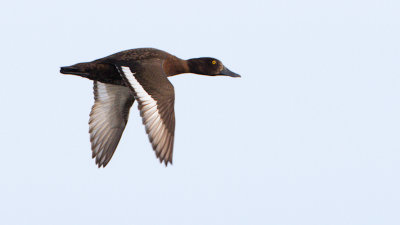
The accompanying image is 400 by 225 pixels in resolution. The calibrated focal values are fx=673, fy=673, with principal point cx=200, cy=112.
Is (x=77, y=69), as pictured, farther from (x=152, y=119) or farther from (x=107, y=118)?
(x=152, y=119)

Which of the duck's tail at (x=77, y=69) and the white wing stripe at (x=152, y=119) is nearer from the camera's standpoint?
the white wing stripe at (x=152, y=119)

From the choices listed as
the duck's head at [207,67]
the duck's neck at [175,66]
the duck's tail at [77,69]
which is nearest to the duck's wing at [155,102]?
the duck's tail at [77,69]

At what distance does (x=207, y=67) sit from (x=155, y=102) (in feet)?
8.35

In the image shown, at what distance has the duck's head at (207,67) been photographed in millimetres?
10203

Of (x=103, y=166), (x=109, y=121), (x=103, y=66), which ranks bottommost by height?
(x=103, y=166)

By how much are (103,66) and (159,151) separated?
1.82 meters

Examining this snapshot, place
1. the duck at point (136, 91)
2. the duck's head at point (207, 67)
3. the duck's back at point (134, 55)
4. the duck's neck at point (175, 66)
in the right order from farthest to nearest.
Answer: the duck's head at point (207, 67), the duck's neck at point (175, 66), the duck's back at point (134, 55), the duck at point (136, 91)

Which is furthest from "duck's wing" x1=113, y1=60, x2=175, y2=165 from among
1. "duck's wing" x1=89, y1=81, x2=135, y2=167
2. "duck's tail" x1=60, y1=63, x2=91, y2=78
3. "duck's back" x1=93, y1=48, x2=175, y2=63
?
"duck's wing" x1=89, y1=81, x2=135, y2=167

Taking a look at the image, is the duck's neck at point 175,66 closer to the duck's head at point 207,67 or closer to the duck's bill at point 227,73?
the duck's head at point 207,67

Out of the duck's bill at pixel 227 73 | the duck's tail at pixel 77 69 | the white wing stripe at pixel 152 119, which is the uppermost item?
the duck's bill at pixel 227 73

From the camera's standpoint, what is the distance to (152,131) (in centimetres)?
768

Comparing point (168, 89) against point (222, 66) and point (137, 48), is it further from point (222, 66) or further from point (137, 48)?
point (222, 66)

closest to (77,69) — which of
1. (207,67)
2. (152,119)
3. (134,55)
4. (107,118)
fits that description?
(134,55)

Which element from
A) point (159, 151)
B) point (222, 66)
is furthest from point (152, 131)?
point (222, 66)
